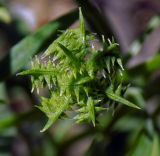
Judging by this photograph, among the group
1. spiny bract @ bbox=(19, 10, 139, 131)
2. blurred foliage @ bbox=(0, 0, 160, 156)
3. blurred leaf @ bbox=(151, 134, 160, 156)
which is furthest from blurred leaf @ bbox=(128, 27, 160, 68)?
spiny bract @ bbox=(19, 10, 139, 131)

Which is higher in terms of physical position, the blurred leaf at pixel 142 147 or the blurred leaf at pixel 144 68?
the blurred leaf at pixel 144 68

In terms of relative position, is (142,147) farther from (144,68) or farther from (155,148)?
(144,68)

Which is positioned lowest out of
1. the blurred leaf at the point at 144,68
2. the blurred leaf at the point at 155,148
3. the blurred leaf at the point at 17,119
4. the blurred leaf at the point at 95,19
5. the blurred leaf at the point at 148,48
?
the blurred leaf at the point at 155,148

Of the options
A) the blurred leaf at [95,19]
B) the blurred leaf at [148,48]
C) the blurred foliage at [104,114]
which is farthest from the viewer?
the blurred leaf at [148,48]

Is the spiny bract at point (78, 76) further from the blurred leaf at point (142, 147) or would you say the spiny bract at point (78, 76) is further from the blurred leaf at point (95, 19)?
the blurred leaf at point (142, 147)

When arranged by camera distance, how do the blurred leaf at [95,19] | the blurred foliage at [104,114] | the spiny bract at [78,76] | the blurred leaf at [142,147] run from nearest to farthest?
the spiny bract at [78,76], the blurred leaf at [95,19], the blurred foliage at [104,114], the blurred leaf at [142,147]

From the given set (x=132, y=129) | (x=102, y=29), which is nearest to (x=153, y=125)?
(x=132, y=129)

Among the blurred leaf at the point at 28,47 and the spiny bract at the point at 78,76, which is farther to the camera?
the blurred leaf at the point at 28,47

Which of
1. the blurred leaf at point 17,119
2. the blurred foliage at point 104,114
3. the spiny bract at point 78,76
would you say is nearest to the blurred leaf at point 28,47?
the blurred foliage at point 104,114
